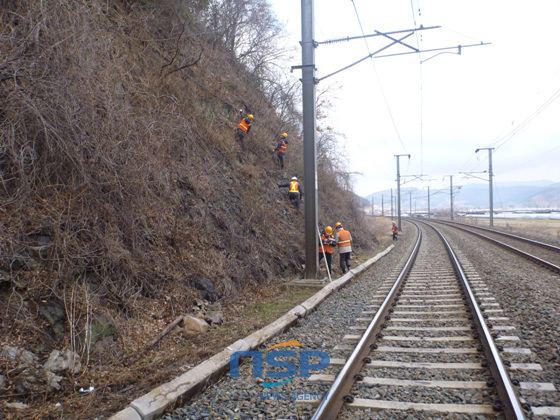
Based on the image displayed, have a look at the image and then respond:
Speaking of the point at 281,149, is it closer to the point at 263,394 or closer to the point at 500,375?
the point at 263,394

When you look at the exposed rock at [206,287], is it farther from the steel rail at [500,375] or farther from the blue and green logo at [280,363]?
the steel rail at [500,375]

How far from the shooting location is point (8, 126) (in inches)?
203

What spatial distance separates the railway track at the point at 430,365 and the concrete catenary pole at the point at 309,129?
2.92 m

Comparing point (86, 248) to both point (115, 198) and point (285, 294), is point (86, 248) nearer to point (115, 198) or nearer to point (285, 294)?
point (115, 198)

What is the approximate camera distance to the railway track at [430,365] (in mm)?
3664

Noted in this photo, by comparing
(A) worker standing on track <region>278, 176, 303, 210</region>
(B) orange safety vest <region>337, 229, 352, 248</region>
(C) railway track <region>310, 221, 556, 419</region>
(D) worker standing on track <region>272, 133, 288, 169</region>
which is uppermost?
(D) worker standing on track <region>272, 133, 288, 169</region>

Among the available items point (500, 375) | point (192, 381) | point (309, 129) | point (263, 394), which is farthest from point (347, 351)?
point (309, 129)

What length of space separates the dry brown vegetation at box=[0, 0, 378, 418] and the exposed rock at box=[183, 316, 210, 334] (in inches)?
12.9

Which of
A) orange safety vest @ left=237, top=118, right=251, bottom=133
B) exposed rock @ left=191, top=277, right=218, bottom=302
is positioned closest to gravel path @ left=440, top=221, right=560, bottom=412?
exposed rock @ left=191, top=277, right=218, bottom=302

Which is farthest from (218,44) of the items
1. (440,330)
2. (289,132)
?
(440,330)

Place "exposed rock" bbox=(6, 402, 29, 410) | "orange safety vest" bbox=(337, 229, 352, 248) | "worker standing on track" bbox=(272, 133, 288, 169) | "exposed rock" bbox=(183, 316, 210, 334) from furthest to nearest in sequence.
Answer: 1. "worker standing on track" bbox=(272, 133, 288, 169)
2. "orange safety vest" bbox=(337, 229, 352, 248)
3. "exposed rock" bbox=(183, 316, 210, 334)
4. "exposed rock" bbox=(6, 402, 29, 410)

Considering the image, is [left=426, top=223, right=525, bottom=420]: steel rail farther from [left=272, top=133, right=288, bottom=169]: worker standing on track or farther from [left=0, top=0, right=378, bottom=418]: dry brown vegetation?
[left=272, top=133, right=288, bottom=169]: worker standing on track

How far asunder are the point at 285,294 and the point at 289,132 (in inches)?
499

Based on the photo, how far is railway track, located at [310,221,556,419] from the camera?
12.0 ft
